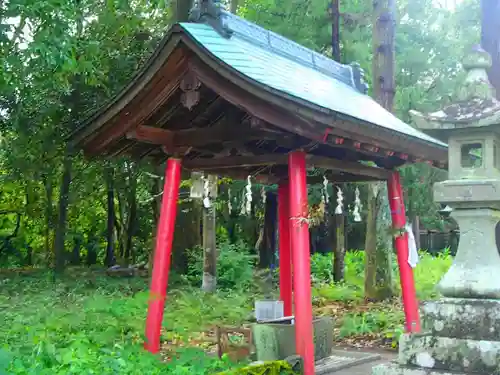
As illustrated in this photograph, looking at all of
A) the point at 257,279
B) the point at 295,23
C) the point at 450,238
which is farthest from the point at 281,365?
the point at 450,238

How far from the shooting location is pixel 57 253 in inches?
825

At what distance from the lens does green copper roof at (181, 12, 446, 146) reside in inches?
292

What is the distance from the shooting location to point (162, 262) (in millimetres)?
8266

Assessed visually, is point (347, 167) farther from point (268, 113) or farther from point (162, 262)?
point (162, 262)

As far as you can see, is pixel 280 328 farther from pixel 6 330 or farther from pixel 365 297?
pixel 365 297

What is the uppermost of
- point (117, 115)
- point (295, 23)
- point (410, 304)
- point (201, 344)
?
point (295, 23)

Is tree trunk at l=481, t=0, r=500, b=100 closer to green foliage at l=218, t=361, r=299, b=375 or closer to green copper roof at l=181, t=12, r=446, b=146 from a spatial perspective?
green copper roof at l=181, t=12, r=446, b=146

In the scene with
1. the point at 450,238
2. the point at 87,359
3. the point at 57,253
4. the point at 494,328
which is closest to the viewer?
the point at 494,328

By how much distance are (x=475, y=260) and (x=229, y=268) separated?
13.2 metres

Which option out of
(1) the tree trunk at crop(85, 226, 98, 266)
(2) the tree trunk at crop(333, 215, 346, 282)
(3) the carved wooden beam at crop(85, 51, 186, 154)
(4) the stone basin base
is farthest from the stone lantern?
(1) the tree trunk at crop(85, 226, 98, 266)

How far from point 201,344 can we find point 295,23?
10986 millimetres

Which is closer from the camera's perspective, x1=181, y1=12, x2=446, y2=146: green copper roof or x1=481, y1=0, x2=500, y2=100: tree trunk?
x1=181, y1=12, x2=446, y2=146: green copper roof

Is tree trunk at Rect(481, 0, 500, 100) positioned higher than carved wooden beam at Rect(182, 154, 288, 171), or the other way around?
tree trunk at Rect(481, 0, 500, 100)

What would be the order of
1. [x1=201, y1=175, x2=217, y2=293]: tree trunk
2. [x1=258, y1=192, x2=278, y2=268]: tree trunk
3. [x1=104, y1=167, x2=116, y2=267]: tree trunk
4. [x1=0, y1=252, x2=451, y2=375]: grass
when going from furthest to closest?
[x1=104, y1=167, x2=116, y2=267]: tree trunk < [x1=258, y1=192, x2=278, y2=268]: tree trunk < [x1=201, y1=175, x2=217, y2=293]: tree trunk < [x1=0, y1=252, x2=451, y2=375]: grass
